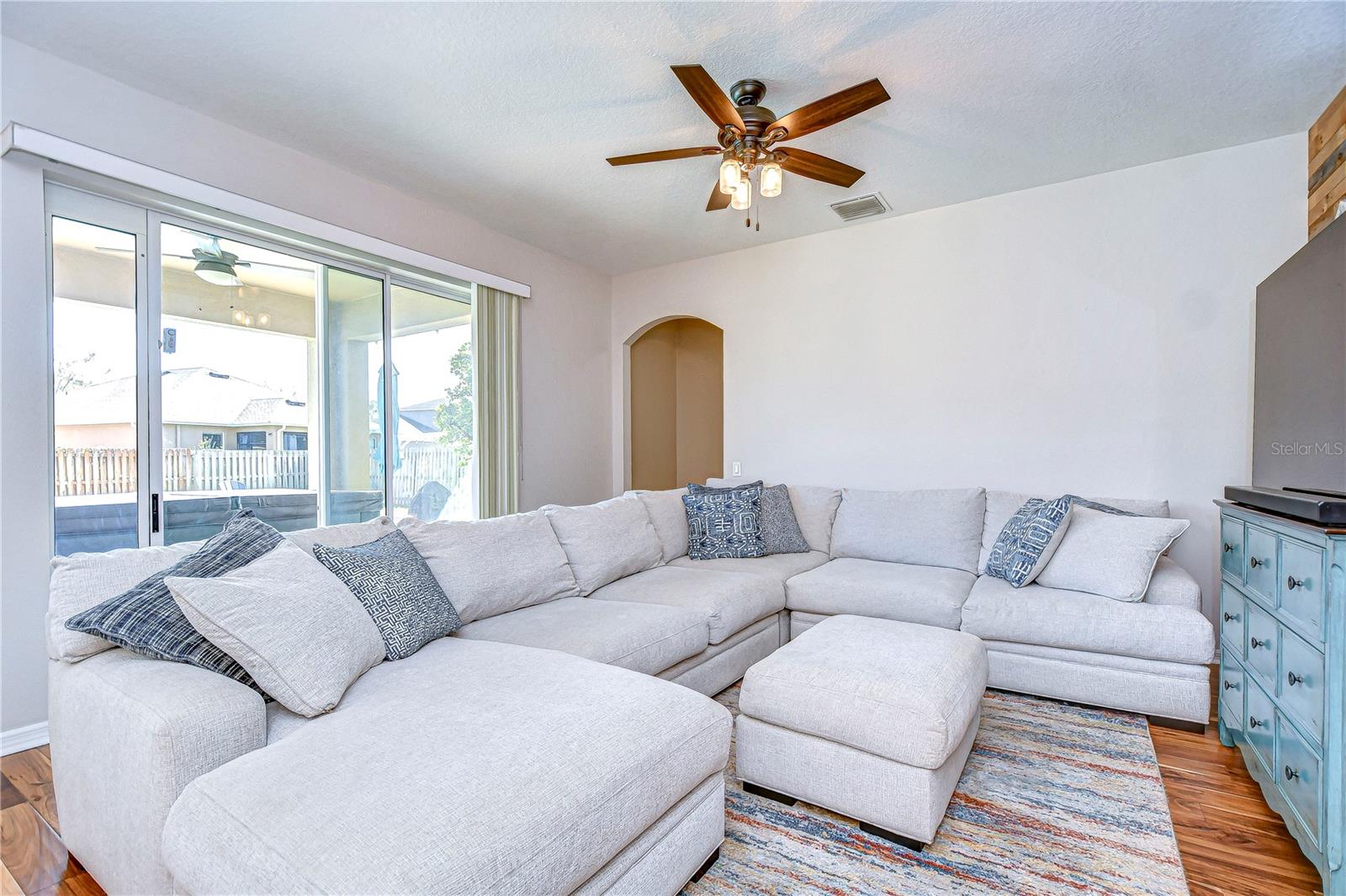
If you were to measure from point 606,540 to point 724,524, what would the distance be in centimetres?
89

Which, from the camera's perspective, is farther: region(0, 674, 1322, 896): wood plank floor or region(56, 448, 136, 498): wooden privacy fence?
region(56, 448, 136, 498): wooden privacy fence

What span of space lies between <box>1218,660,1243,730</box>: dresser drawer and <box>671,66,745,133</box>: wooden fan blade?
267 cm

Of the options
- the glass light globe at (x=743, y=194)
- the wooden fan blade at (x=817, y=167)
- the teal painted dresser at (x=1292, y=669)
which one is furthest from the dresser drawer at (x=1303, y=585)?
the glass light globe at (x=743, y=194)

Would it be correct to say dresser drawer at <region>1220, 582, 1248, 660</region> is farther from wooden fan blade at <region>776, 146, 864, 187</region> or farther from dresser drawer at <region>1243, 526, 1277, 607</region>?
wooden fan blade at <region>776, 146, 864, 187</region>

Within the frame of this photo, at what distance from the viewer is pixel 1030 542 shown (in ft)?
9.84

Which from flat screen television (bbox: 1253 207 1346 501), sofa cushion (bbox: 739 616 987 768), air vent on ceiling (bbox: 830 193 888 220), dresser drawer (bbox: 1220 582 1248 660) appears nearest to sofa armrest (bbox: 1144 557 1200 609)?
dresser drawer (bbox: 1220 582 1248 660)

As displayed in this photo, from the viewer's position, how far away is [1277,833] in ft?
5.90

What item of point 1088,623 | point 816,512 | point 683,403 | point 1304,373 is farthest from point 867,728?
point 683,403

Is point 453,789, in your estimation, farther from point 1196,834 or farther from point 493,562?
point 1196,834

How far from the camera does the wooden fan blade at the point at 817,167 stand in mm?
2689

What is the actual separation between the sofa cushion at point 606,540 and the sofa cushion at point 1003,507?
1.78 m

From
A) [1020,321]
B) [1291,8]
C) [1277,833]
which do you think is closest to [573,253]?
[1020,321]

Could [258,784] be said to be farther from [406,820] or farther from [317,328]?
[317,328]

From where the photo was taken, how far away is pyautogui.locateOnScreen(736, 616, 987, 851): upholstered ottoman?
1.72m
